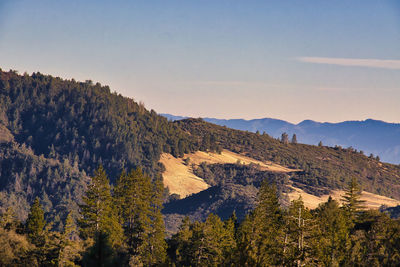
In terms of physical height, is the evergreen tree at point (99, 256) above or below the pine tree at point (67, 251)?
above

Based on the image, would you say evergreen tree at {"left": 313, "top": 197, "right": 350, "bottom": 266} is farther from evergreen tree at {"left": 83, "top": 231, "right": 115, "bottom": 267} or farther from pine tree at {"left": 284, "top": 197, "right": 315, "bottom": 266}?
evergreen tree at {"left": 83, "top": 231, "right": 115, "bottom": 267}

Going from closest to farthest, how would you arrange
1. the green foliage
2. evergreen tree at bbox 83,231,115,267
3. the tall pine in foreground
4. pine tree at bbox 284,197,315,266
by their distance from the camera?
evergreen tree at bbox 83,231,115,267 → pine tree at bbox 284,197,315,266 → the green foliage → the tall pine in foreground

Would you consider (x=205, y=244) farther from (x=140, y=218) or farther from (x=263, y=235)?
(x=140, y=218)

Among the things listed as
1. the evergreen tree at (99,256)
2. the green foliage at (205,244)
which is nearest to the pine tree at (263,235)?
the green foliage at (205,244)

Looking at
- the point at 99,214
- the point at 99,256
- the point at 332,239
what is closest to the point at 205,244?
the point at 99,214

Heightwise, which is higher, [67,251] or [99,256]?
[99,256]

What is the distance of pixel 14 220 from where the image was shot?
190 ft

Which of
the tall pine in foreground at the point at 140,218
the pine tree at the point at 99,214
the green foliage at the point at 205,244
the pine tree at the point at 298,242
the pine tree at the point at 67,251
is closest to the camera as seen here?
the pine tree at the point at 298,242

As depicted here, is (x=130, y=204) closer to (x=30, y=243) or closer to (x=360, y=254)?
(x=30, y=243)

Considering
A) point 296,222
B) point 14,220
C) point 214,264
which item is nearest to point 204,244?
point 214,264

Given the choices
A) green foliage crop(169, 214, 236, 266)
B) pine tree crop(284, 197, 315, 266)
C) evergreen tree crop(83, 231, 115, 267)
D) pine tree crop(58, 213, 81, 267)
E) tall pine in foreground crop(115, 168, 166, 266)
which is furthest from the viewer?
tall pine in foreground crop(115, 168, 166, 266)

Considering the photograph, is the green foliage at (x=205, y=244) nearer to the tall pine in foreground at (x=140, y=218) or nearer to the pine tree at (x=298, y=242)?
the tall pine in foreground at (x=140, y=218)

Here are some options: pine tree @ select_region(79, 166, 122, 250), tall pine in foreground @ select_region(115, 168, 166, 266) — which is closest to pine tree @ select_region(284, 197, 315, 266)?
tall pine in foreground @ select_region(115, 168, 166, 266)

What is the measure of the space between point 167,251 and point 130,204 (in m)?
8.53
